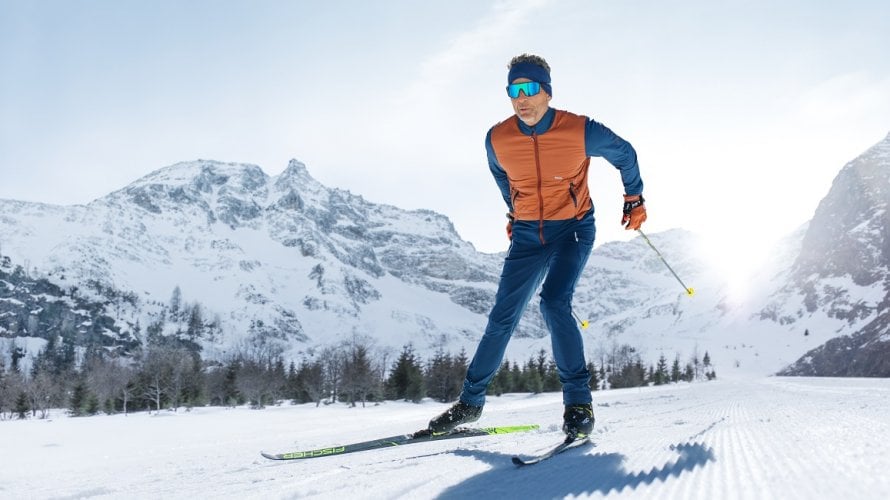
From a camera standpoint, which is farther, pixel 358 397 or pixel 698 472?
pixel 358 397

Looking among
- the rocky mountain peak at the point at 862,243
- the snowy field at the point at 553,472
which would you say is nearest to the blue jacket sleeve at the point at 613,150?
the snowy field at the point at 553,472

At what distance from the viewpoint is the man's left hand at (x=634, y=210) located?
4254 mm

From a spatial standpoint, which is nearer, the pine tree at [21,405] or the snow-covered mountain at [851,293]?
the pine tree at [21,405]

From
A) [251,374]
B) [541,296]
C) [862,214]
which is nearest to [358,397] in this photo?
[251,374]

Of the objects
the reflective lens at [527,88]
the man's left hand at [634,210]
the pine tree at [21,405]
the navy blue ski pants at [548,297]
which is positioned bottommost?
the pine tree at [21,405]

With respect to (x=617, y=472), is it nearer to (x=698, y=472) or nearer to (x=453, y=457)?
(x=698, y=472)

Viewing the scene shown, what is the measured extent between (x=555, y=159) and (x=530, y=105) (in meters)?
0.41

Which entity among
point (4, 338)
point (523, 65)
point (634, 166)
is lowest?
point (634, 166)

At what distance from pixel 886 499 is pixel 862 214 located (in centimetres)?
23676

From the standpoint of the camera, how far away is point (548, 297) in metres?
3.79

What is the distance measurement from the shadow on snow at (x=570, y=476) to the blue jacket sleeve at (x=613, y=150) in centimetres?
208

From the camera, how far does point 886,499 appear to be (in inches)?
53.6

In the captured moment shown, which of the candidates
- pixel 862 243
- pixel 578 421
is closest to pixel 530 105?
pixel 578 421

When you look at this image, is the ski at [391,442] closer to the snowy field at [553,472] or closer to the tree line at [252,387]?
the snowy field at [553,472]
